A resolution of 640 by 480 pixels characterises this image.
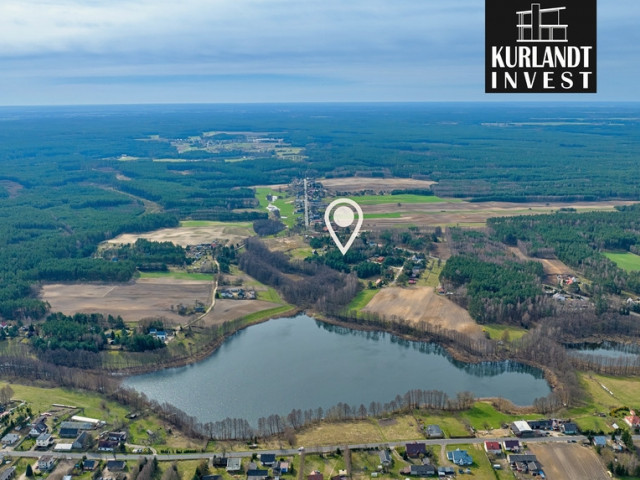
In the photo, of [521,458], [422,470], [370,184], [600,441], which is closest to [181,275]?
[422,470]

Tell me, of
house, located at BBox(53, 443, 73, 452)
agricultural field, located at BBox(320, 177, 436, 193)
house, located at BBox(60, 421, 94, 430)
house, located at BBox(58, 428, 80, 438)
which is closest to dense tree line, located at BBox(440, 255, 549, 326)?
house, located at BBox(60, 421, 94, 430)

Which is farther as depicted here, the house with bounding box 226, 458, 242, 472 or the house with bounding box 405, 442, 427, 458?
the house with bounding box 405, 442, 427, 458

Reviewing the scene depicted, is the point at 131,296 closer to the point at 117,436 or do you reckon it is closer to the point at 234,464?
the point at 117,436

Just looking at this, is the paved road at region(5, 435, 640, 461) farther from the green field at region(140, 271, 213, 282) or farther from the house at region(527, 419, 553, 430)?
the green field at region(140, 271, 213, 282)

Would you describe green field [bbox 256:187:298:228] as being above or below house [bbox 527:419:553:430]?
above

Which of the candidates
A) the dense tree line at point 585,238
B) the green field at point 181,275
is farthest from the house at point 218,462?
the dense tree line at point 585,238

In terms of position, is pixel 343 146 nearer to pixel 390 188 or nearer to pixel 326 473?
pixel 390 188
